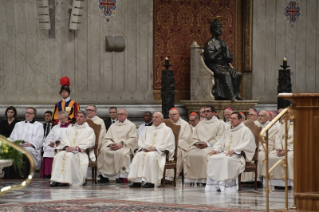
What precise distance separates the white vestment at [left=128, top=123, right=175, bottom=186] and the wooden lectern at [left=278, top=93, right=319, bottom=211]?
525 centimetres

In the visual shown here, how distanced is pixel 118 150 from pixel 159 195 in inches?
102

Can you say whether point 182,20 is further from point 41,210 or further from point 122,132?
point 41,210

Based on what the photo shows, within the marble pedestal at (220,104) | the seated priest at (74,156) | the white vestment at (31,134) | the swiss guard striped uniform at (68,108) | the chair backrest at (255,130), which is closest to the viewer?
the chair backrest at (255,130)

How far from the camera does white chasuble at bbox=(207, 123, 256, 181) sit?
10.5m

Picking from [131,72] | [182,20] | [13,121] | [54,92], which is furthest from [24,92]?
[182,20]

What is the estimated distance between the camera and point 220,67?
50.3 feet

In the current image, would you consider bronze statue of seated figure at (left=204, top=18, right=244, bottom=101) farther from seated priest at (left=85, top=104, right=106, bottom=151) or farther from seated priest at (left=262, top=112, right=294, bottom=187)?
seated priest at (left=262, top=112, right=294, bottom=187)

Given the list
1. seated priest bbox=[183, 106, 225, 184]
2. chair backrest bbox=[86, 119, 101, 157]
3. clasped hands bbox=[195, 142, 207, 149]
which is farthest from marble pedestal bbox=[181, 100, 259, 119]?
chair backrest bbox=[86, 119, 101, 157]

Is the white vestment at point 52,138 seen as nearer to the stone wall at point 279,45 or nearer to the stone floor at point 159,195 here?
the stone floor at point 159,195

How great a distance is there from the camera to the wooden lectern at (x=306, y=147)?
5.81 metres

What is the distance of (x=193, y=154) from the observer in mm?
11609

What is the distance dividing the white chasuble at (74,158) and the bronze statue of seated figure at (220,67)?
4.37 m

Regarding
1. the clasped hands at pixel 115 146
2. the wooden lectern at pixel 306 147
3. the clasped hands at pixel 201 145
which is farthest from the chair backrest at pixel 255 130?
the wooden lectern at pixel 306 147

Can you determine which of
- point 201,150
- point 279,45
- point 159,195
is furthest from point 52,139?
point 279,45
